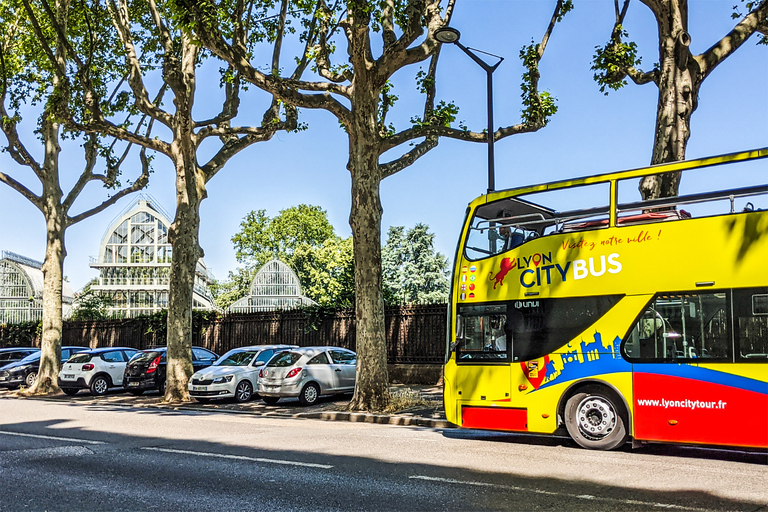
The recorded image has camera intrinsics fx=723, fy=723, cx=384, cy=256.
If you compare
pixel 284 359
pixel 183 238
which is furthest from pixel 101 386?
pixel 284 359

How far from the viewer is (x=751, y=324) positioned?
9164 millimetres

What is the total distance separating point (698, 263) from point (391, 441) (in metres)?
5.19

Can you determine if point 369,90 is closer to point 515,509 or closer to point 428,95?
point 428,95

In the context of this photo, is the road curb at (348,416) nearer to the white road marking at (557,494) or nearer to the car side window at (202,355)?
the car side window at (202,355)

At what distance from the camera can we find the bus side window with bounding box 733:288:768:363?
9.07m

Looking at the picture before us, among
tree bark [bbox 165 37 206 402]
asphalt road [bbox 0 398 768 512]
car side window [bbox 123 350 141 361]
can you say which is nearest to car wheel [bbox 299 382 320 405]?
tree bark [bbox 165 37 206 402]

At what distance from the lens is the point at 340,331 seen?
26484mm

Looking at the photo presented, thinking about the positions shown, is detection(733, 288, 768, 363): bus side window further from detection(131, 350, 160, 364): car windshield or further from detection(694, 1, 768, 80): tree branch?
detection(131, 350, 160, 364): car windshield

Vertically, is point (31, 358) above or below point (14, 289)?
below

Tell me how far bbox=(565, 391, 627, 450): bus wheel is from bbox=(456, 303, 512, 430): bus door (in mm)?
946

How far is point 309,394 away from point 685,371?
426 inches

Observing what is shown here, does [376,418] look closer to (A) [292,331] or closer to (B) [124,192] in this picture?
(A) [292,331]

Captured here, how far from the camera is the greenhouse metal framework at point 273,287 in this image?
53781 millimetres

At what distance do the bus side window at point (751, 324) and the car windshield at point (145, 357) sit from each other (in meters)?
18.1
